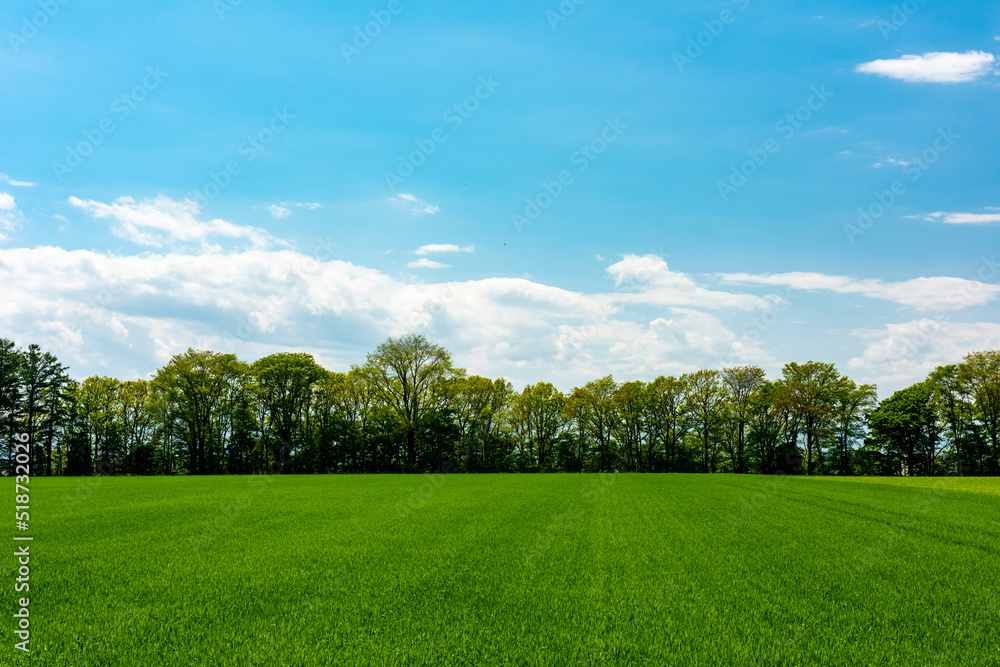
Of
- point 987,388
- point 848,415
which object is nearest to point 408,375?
point 848,415

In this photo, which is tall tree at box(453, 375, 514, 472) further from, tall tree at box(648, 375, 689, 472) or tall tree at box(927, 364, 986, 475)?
tall tree at box(927, 364, 986, 475)

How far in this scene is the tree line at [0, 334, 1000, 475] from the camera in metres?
71.7

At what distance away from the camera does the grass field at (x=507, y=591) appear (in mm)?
6742

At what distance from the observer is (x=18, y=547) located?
12578 mm

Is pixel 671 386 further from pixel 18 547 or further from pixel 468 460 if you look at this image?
pixel 18 547

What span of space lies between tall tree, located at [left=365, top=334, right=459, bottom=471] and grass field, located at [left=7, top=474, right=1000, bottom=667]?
192ft

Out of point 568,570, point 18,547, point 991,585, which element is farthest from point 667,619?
point 18,547

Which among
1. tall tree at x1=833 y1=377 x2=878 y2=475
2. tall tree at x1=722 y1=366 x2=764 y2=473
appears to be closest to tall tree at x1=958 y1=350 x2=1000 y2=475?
tall tree at x1=833 y1=377 x2=878 y2=475

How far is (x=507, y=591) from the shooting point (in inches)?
365

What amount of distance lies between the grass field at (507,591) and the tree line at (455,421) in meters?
59.5

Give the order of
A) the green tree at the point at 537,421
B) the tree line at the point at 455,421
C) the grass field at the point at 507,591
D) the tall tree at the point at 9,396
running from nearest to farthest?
the grass field at the point at 507,591, the tall tree at the point at 9,396, the tree line at the point at 455,421, the green tree at the point at 537,421

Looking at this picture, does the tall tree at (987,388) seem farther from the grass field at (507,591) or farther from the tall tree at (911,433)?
the grass field at (507,591)

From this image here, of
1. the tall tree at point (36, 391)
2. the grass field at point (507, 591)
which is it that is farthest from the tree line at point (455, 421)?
the grass field at point (507, 591)

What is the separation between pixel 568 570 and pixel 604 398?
72260mm
